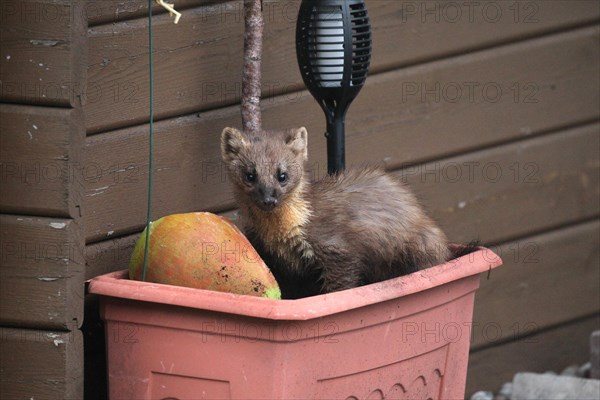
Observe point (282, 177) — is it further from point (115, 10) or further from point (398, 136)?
point (398, 136)

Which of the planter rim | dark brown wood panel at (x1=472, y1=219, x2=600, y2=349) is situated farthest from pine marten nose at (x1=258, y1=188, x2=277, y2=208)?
dark brown wood panel at (x1=472, y1=219, x2=600, y2=349)

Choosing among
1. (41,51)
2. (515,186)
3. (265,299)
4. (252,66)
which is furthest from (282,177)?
(515,186)

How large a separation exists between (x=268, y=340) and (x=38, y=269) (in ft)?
1.97

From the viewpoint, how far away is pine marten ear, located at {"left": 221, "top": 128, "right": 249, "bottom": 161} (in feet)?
10.0

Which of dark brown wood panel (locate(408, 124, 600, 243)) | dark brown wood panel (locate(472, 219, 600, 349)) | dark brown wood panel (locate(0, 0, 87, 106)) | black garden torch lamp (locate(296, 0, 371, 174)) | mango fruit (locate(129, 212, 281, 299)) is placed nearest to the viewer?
dark brown wood panel (locate(0, 0, 87, 106))

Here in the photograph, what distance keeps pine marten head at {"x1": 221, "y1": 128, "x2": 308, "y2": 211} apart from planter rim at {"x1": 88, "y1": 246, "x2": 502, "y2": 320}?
14.3 inches

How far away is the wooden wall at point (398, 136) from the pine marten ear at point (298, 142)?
329 mm

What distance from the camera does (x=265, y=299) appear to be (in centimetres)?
268

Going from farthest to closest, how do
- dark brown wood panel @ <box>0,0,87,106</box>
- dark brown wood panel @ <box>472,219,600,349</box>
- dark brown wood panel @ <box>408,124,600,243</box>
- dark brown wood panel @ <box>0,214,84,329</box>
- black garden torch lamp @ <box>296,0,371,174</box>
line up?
dark brown wood panel @ <box>472,219,600,349</box>, dark brown wood panel @ <box>408,124,600,243</box>, black garden torch lamp @ <box>296,0,371,174</box>, dark brown wood panel @ <box>0,214,84,329</box>, dark brown wood panel @ <box>0,0,87,106</box>

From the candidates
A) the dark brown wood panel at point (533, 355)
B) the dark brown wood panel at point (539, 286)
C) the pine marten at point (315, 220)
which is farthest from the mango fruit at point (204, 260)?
the dark brown wood panel at point (533, 355)

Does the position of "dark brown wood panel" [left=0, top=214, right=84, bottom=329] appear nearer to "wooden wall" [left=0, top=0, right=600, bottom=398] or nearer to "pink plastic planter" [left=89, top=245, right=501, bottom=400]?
"wooden wall" [left=0, top=0, right=600, bottom=398]

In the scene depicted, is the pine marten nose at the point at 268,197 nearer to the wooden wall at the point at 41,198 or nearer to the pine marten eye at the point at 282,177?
the pine marten eye at the point at 282,177

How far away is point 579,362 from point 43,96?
2.96m

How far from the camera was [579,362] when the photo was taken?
188 inches
